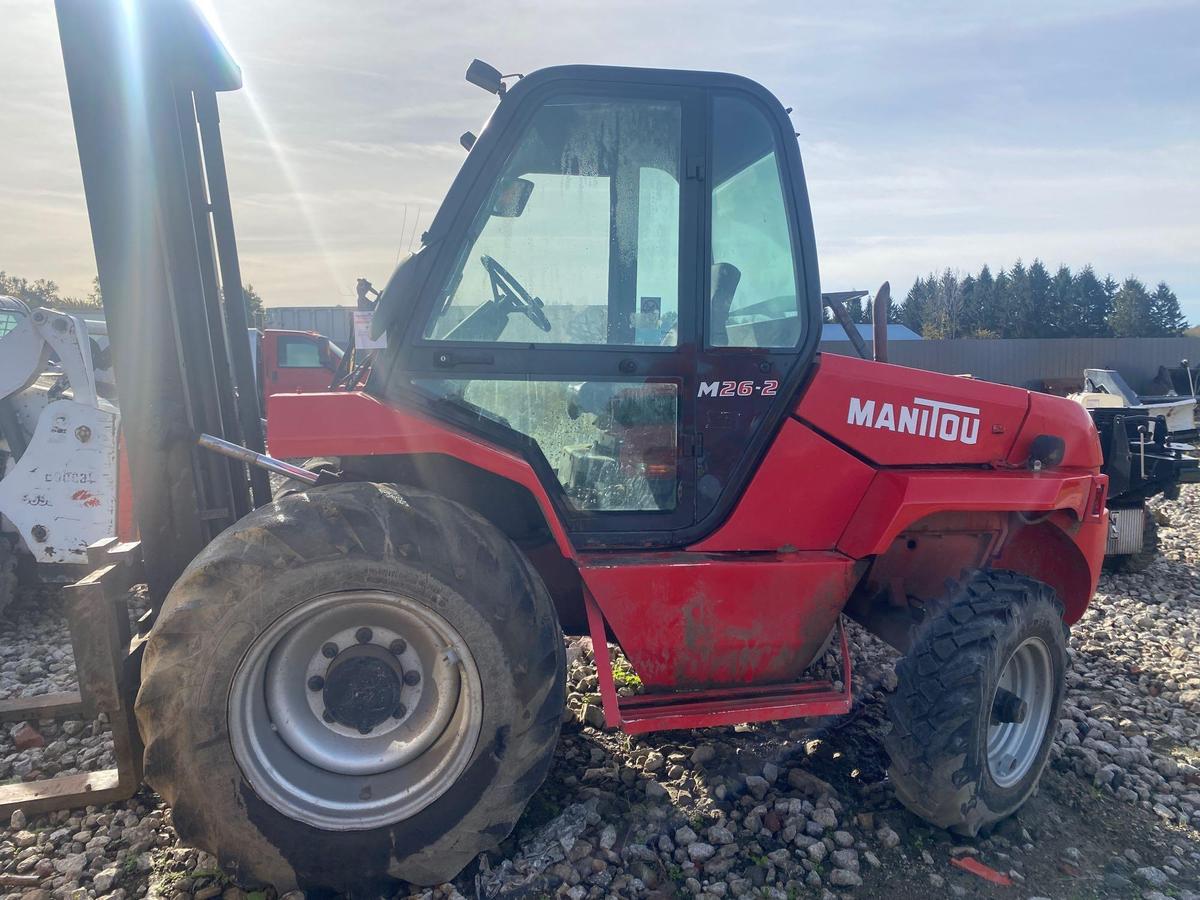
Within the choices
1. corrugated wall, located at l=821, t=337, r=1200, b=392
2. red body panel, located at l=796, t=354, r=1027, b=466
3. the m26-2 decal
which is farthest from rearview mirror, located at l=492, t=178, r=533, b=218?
corrugated wall, located at l=821, t=337, r=1200, b=392

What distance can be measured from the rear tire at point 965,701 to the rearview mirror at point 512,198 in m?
2.33

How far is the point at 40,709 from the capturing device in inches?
152

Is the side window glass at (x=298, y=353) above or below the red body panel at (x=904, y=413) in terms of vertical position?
above

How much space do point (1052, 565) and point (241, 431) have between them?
3922 millimetres

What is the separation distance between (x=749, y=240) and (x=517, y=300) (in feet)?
3.22

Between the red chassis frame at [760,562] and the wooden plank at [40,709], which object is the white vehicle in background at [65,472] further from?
the red chassis frame at [760,562]

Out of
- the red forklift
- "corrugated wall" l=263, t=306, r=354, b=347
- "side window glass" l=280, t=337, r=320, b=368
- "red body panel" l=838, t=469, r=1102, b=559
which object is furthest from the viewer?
"corrugated wall" l=263, t=306, r=354, b=347

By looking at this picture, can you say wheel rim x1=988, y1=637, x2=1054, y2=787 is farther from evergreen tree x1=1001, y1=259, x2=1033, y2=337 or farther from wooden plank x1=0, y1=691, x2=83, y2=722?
evergreen tree x1=1001, y1=259, x2=1033, y2=337

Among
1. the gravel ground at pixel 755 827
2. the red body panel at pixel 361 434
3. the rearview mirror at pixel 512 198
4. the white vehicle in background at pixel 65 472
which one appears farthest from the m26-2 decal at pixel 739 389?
the white vehicle in background at pixel 65 472

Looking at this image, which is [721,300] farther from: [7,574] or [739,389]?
[7,574]

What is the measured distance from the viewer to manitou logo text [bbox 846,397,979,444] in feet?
10.9

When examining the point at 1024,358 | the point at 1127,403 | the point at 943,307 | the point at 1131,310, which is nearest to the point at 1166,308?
the point at 1131,310

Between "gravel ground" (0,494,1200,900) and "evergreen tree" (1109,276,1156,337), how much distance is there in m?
79.7

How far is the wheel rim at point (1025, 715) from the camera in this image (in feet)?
11.3
